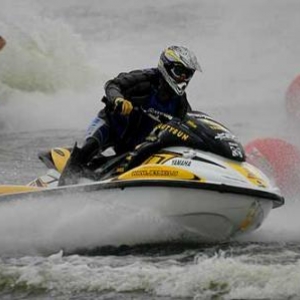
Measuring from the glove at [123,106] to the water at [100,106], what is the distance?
→ 0.69m

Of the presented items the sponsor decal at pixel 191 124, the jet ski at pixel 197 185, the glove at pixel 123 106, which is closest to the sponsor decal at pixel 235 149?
the jet ski at pixel 197 185

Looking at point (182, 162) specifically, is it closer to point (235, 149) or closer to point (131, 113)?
point (235, 149)

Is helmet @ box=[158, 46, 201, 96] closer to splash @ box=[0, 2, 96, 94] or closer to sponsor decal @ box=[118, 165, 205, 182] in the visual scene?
sponsor decal @ box=[118, 165, 205, 182]

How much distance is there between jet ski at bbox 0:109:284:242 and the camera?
6.30 meters

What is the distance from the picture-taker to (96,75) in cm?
1752

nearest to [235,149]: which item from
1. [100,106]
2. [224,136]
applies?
[224,136]

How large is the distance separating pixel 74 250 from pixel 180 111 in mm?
1406

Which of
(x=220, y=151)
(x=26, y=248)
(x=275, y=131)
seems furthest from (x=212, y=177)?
(x=275, y=131)

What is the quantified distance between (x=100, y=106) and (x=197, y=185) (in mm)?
9163

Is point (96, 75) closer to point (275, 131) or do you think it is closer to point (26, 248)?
point (275, 131)

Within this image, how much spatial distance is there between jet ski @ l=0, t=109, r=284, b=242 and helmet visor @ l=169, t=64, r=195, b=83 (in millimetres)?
344

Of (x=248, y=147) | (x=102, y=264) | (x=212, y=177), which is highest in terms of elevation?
(x=248, y=147)

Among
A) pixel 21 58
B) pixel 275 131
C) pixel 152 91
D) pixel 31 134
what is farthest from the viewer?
pixel 21 58

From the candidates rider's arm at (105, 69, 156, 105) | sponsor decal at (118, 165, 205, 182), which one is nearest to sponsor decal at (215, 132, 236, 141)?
sponsor decal at (118, 165, 205, 182)
